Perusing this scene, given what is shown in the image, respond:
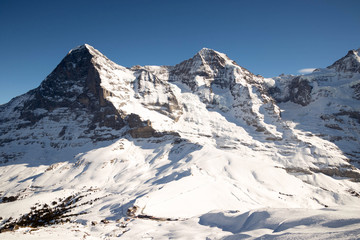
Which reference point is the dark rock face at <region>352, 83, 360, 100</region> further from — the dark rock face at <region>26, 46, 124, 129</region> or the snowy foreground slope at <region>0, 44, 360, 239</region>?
the dark rock face at <region>26, 46, 124, 129</region>

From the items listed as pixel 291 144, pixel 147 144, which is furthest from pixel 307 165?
pixel 147 144

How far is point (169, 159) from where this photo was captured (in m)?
112

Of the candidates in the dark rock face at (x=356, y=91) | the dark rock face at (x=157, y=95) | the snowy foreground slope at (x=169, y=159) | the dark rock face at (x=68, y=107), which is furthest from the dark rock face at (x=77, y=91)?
the dark rock face at (x=356, y=91)

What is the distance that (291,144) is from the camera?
135 m

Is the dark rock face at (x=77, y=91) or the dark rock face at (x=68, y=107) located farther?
the dark rock face at (x=77, y=91)

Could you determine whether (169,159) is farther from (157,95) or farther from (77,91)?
(77,91)

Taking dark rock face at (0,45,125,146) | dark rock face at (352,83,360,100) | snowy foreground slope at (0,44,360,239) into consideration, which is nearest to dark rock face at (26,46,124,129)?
dark rock face at (0,45,125,146)

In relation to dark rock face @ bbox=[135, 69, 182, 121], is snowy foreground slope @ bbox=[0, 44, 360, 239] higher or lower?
lower

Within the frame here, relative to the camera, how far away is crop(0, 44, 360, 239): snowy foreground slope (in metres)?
28.6

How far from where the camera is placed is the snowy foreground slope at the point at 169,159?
2862 cm

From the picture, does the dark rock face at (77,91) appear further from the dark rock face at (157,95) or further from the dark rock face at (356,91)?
the dark rock face at (356,91)

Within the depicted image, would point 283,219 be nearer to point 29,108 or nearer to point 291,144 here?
point 291,144

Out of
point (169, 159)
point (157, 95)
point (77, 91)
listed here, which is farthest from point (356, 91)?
point (77, 91)

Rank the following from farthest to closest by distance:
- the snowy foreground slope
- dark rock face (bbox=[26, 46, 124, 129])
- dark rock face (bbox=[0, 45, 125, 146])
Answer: dark rock face (bbox=[26, 46, 124, 129]) < dark rock face (bbox=[0, 45, 125, 146]) < the snowy foreground slope
